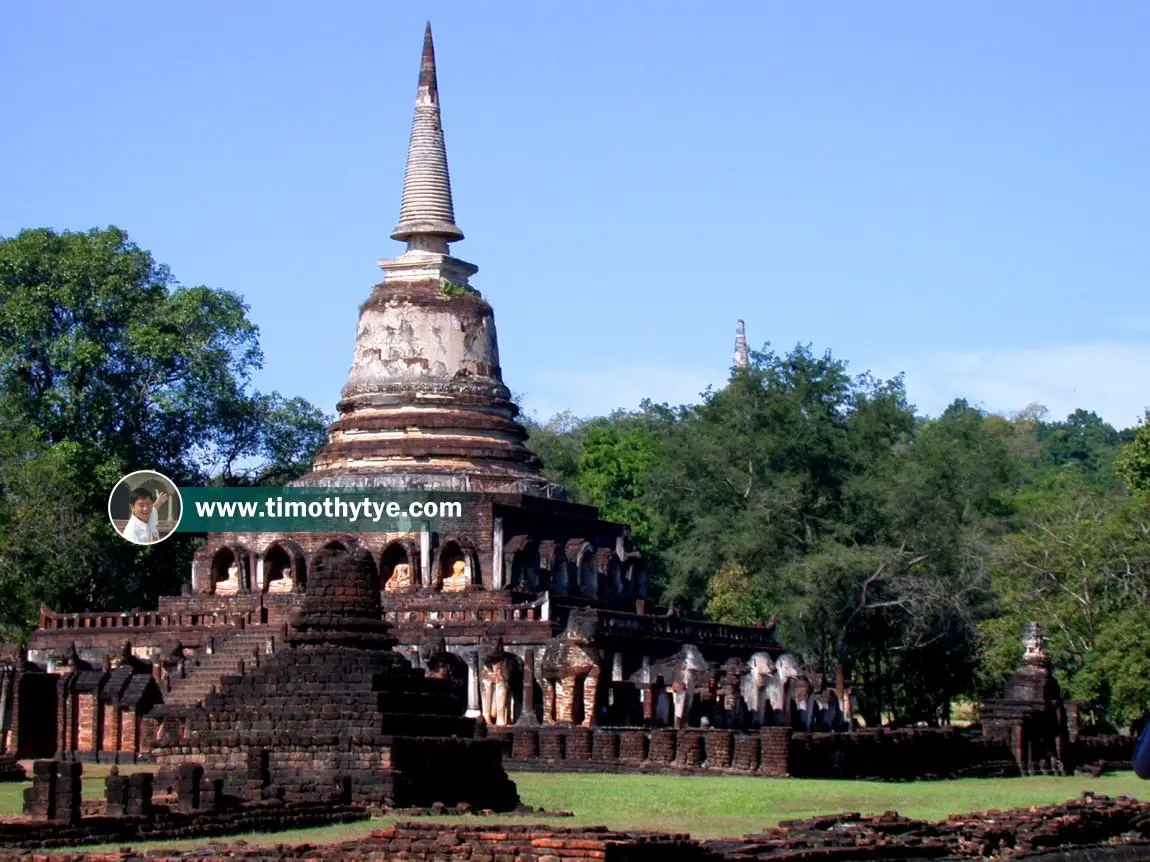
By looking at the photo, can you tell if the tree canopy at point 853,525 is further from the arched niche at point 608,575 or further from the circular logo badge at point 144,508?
the circular logo badge at point 144,508

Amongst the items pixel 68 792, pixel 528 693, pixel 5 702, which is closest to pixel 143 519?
pixel 5 702

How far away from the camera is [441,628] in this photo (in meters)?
40.9

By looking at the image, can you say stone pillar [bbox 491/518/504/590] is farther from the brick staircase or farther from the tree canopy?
the tree canopy

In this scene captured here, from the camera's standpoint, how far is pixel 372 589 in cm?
2647

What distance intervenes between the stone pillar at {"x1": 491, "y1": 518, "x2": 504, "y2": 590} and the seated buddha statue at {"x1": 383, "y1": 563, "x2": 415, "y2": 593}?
1644 mm

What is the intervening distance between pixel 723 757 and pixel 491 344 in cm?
1947

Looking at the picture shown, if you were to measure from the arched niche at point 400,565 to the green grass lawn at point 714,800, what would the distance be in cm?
1388

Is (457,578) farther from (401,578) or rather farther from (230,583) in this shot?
(230,583)

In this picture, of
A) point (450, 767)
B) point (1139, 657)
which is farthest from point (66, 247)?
point (450, 767)

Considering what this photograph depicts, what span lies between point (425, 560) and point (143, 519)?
416 inches

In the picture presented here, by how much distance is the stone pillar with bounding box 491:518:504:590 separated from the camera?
1759 inches

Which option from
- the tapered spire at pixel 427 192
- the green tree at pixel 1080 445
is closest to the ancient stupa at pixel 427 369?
the tapered spire at pixel 427 192

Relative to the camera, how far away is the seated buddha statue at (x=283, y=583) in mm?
45938

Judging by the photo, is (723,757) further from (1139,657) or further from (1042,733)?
(1139,657)
